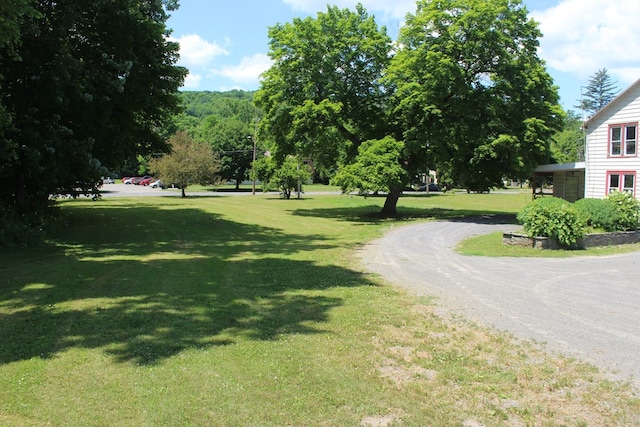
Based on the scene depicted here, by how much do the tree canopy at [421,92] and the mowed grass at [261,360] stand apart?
18291 millimetres

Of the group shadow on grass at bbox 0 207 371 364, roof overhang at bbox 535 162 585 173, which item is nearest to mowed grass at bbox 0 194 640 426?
shadow on grass at bbox 0 207 371 364

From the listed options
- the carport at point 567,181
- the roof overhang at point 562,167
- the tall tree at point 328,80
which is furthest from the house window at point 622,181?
the tall tree at point 328,80

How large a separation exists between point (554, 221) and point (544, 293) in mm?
7091

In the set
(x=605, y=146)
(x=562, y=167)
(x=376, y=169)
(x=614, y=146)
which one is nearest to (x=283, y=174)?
(x=376, y=169)

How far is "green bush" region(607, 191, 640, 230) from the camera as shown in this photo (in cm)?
1720

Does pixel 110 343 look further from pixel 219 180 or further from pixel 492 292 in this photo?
pixel 219 180

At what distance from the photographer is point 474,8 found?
82.8 ft

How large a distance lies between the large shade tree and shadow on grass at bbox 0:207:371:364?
105 inches

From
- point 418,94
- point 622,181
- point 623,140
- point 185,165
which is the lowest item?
point 622,181

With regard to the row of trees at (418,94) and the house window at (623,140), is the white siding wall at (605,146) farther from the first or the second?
the row of trees at (418,94)

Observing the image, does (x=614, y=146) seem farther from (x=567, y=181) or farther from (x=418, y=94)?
(x=418, y=94)

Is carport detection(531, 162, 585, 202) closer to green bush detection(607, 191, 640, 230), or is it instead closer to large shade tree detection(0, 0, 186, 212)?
green bush detection(607, 191, 640, 230)

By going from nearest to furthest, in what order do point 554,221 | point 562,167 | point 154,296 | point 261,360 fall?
point 261,360 → point 154,296 → point 554,221 → point 562,167

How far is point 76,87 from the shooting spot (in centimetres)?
1395
